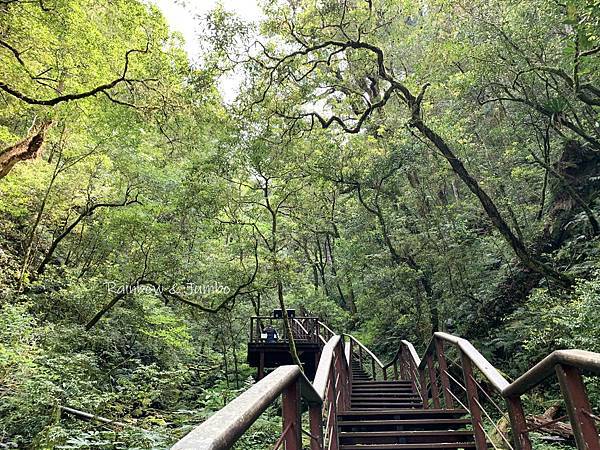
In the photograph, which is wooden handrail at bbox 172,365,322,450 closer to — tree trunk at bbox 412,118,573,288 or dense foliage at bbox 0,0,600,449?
dense foliage at bbox 0,0,600,449

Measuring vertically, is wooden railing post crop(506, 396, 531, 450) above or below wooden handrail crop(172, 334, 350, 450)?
below

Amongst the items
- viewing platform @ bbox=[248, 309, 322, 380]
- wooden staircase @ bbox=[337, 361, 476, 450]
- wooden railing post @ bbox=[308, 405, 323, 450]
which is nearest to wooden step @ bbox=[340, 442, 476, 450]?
wooden staircase @ bbox=[337, 361, 476, 450]

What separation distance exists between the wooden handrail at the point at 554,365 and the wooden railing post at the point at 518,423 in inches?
2.3

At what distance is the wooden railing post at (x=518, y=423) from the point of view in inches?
80.3

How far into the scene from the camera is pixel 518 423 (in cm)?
209

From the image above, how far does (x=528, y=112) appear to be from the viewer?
880cm

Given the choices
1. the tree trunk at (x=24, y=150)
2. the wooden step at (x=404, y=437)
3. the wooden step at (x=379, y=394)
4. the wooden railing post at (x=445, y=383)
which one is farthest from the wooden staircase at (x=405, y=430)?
the tree trunk at (x=24, y=150)

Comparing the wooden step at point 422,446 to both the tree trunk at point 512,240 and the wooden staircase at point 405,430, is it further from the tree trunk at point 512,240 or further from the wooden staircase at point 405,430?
the tree trunk at point 512,240

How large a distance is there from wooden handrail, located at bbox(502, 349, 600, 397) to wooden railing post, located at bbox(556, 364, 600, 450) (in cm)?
5

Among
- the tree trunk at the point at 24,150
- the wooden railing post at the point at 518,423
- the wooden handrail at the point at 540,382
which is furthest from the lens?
the tree trunk at the point at 24,150

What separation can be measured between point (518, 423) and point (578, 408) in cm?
73

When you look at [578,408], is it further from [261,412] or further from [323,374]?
[323,374]

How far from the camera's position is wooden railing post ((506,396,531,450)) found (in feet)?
6.69

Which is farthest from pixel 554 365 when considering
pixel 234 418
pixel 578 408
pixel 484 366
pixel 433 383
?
pixel 433 383
